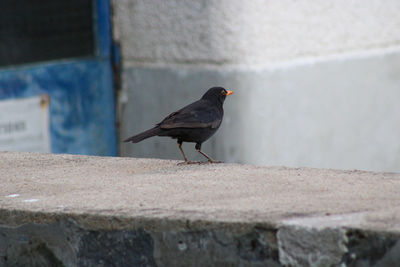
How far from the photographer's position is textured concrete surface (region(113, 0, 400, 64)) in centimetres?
618

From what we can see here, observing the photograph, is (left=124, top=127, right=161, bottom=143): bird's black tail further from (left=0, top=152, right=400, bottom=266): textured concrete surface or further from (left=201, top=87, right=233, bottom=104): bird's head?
(left=0, top=152, right=400, bottom=266): textured concrete surface

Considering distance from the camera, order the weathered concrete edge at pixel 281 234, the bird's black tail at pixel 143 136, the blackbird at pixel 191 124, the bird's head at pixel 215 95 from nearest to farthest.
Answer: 1. the weathered concrete edge at pixel 281 234
2. the bird's black tail at pixel 143 136
3. the blackbird at pixel 191 124
4. the bird's head at pixel 215 95

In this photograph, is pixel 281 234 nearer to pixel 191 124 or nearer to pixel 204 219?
pixel 204 219

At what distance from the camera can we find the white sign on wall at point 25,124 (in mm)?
6413

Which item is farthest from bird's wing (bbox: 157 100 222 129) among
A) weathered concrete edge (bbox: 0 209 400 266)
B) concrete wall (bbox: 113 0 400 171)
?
concrete wall (bbox: 113 0 400 171)

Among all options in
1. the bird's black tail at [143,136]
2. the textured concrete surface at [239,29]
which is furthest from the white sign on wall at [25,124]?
the bird's black tail at [143,136]

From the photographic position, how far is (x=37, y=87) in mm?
6574

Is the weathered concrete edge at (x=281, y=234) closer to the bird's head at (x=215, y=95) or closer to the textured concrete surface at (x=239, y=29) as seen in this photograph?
the bird's head at (x=215, y=95)

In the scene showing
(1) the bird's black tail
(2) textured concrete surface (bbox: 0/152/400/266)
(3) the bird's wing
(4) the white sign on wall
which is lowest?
(4) the white sign on wall

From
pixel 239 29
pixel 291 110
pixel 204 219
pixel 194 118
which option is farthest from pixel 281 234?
pixel 291 110

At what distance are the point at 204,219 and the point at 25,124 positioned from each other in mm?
4467

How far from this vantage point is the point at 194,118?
4137mm

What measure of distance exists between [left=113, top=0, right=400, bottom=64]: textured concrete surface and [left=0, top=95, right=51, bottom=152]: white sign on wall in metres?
0.86

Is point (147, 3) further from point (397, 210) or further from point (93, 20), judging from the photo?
point (397, 210)
